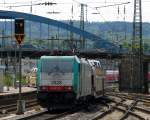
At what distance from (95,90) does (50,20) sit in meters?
73.7

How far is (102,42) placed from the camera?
11738 centimetres

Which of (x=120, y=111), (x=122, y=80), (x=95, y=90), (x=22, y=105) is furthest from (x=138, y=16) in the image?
(x=22, y=105)

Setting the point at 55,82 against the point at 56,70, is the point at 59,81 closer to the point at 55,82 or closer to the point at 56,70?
the point at 55,82

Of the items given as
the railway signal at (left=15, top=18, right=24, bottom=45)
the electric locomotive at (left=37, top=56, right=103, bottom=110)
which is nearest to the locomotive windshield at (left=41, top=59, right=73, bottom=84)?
the electric locomotive at (left=37, top=56, right=103, bottom=110)

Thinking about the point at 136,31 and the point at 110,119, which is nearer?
the point at 110,119

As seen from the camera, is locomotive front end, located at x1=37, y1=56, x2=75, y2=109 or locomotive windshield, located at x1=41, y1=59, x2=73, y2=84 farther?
locomotive windshield, located at x1=41, y1=59, x2=73, y2=84

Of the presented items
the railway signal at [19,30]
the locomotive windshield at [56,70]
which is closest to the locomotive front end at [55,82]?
the locomotive windshield at [56,70]

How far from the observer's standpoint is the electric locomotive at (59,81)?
27797 millimetres

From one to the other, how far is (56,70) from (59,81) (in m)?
0.67

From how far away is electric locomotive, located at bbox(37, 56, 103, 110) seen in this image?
27797mm

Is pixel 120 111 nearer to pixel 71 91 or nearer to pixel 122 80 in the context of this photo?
pixel 71 91

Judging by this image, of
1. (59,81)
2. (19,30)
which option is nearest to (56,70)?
(59,81)

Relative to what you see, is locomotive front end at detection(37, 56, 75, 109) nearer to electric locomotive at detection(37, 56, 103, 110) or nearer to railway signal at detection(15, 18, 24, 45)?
electric locomotive at detection(37, 56, 103, 110)

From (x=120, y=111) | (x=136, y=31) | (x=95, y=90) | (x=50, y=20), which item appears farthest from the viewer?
(x=50, y=20)
